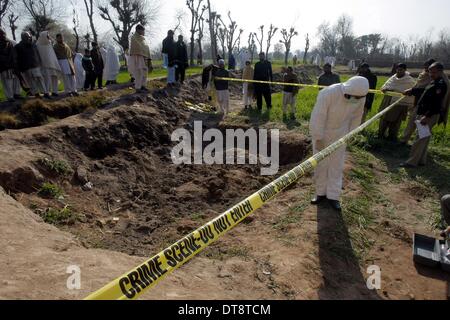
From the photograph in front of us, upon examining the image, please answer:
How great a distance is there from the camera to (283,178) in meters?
3.29

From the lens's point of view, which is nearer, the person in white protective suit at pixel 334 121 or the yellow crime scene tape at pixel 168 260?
the yellow crime scene tape at pixel 168 260

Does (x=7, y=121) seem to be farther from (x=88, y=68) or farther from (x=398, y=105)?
(x=398, y=105)

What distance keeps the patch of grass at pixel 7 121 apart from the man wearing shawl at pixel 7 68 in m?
1.48

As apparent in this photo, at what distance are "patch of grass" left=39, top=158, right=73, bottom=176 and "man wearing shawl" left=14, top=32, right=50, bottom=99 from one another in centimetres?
399

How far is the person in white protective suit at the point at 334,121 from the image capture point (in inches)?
172

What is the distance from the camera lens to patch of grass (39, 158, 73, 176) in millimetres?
5867

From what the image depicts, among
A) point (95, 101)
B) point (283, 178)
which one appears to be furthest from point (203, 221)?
point (95, 101)

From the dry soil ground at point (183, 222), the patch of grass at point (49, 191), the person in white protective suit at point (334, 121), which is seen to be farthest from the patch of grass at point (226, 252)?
the patch of grass at point (49, 191)

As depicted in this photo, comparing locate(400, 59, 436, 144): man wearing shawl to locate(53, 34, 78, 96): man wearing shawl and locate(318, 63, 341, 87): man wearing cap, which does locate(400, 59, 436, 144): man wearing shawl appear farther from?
locate(53, 34, 78, 96): man wearing shawl

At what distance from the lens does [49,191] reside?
5363 millimetres

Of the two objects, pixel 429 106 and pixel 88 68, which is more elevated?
pixel 88 68

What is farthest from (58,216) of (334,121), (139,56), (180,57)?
(180,57)

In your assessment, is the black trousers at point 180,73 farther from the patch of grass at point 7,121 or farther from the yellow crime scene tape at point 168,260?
the yellow crime scene tape at point 168,260

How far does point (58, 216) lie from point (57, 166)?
1.46 metres
